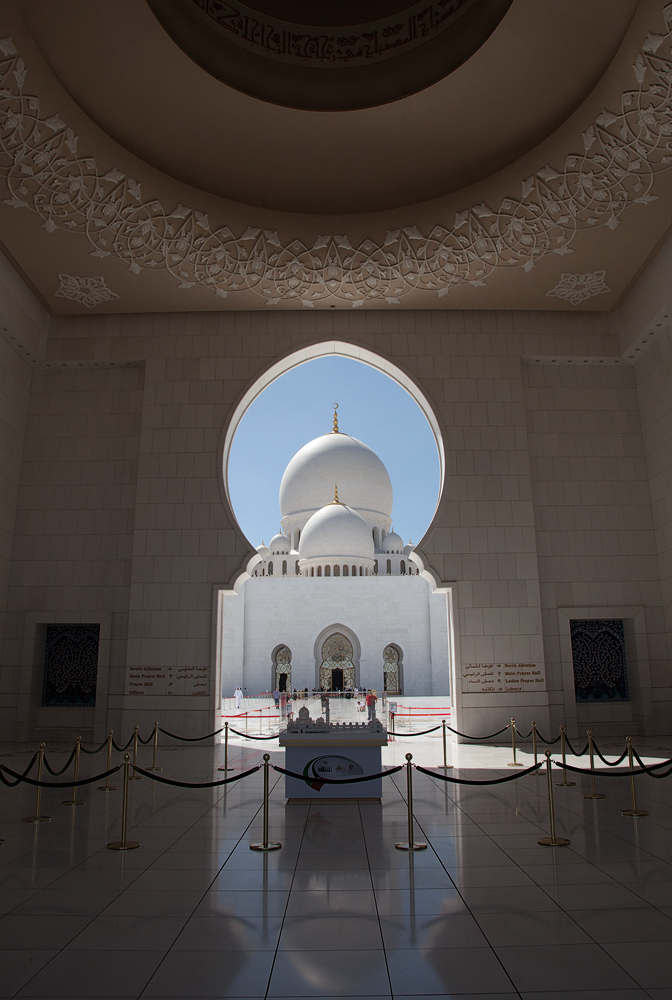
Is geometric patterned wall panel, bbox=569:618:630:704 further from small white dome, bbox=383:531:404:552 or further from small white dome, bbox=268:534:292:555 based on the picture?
small white dome, bbox=268:534:292:555

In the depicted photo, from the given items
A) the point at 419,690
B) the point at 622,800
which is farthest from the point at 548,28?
the point at 419,690

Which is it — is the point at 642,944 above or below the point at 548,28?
below

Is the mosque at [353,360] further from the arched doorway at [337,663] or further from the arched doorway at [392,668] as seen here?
the arched doorway at [337,663]

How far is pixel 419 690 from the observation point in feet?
67.7

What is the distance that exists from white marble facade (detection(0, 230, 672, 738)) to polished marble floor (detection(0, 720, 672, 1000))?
4137mm

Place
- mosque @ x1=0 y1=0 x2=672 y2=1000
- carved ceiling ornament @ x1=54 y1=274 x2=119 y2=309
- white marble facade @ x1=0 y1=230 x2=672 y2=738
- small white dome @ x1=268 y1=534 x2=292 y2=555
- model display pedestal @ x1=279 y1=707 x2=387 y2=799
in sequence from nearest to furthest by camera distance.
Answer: mosque @ x1=0 y1=0 x2=672 y2=1000 → model display pedestal @ x1=279 y1=707 x2=387 y2=799 → white marble facade @ x1=0 y1=230 x2=672 y2=738 → carved ceiling ornament @ x1=54 y1=274 x2=119 y2=309 → small white dome @ x1=268 y1=534 x2=292 y2=555

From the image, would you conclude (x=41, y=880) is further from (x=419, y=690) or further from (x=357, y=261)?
(x=419, y=690)

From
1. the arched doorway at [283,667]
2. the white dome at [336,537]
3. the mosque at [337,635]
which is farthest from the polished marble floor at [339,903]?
the white dome at [336,537]

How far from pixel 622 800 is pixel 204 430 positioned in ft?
23.8

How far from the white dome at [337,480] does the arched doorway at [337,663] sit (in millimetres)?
5964

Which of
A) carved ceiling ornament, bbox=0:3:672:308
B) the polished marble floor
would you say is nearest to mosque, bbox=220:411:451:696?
carved ceiling ornament, bbox=0:3:672:308

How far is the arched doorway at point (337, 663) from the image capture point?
21.0 meters

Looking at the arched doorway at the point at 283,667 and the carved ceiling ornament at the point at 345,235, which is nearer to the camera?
the carved ceiling ornament at the point at 345,235

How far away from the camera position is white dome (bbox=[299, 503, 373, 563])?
2345 cm
